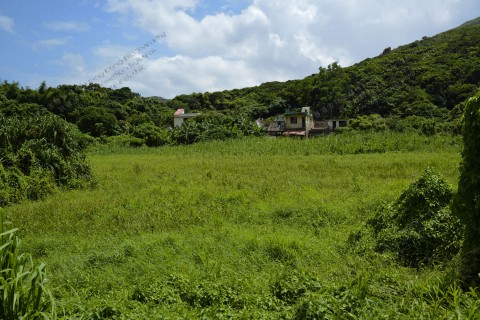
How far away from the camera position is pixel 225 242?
586 centimetres

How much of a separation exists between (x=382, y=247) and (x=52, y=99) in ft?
138

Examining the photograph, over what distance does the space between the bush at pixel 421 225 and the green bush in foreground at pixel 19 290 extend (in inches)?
175

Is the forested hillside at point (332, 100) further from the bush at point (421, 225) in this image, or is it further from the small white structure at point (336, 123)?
the bush at point (421, 225)

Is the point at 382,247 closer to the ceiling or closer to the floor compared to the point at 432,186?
closer to the floor

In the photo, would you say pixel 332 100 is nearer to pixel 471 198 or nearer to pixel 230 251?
pixel 230 251

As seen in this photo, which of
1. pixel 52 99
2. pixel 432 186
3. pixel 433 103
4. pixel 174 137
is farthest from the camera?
pixel 52 99

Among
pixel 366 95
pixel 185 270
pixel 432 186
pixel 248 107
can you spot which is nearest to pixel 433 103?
pixel 366 95

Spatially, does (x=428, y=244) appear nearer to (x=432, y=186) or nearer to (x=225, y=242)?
(x=432, y=186)

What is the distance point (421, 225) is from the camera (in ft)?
17.6

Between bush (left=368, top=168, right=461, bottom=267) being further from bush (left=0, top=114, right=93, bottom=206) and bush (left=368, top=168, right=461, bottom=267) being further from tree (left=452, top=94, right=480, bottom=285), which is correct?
bush (left=0, top=114, right=93, bottom=206)

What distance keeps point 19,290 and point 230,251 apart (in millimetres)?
3057

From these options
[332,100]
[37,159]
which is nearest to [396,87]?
[332,100]

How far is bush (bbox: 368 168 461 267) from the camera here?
510 centimetres

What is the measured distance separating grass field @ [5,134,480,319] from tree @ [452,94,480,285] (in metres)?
0.33
